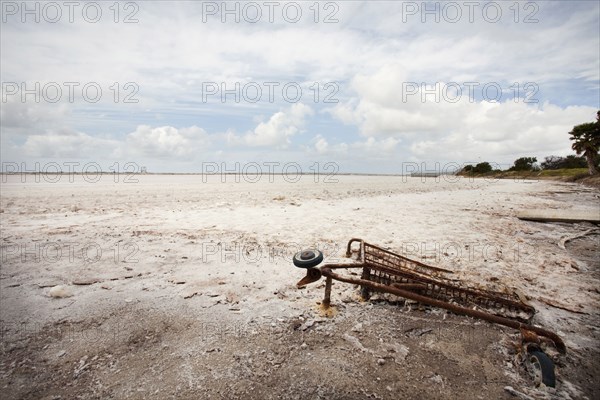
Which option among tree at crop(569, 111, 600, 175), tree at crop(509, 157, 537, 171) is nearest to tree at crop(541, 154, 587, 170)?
tree at crop(509, 157, 537, 171)

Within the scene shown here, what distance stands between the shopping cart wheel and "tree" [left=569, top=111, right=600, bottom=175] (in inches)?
2541

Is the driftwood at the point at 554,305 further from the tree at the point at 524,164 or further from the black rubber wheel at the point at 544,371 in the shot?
the tree at the point at 524,164

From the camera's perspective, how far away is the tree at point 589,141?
161 feet

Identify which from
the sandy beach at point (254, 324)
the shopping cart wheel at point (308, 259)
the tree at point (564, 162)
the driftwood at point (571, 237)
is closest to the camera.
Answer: the sandy beach at point (254, 324)

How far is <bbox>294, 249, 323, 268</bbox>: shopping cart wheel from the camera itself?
13.0 feet

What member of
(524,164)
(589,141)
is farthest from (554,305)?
(524,164)

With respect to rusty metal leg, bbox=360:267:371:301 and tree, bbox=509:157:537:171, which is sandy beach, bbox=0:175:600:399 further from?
tree, bbox=509:157:537:171

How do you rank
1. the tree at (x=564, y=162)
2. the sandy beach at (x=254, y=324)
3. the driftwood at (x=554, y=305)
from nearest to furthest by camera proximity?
the sandy beach at (x=254, y=324), the driftwood at (x=554, y=305), the tree at (x=564, y=162)

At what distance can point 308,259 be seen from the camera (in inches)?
159

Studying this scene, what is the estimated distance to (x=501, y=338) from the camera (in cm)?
413

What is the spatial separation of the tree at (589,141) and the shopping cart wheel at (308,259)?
64.5m

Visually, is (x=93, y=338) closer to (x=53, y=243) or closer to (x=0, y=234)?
(x=53, y=243)

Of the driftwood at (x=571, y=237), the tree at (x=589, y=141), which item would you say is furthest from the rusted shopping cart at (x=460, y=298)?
the tree at (x=589, y=141)

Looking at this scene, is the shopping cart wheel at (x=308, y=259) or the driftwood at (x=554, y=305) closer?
the shopping cart wheel at (x=308, y=259)
